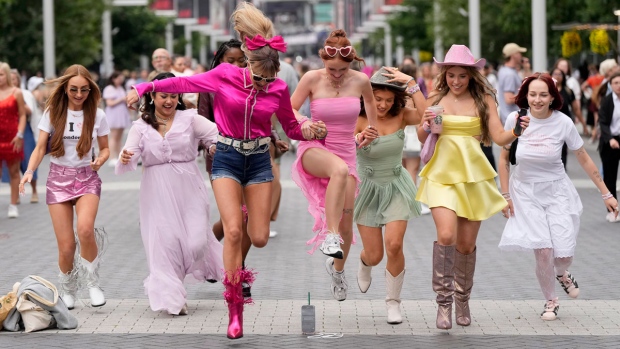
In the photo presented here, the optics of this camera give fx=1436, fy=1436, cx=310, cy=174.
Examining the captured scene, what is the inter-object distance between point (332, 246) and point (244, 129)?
89cm

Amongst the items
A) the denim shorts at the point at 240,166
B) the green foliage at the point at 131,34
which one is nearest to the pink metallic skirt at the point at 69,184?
the denim shorts at the point at 240,166

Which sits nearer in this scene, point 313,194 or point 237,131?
point 237,131

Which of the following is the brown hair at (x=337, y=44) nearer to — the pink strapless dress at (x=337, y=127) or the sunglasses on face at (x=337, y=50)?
the sunglasses on face at (x=337, y=50)

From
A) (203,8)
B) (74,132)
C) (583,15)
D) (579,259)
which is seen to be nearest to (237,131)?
(74,132)

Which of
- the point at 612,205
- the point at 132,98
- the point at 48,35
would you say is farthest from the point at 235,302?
the point at 48,35

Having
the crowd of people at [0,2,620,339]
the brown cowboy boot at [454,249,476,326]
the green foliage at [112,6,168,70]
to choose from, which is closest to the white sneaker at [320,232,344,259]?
the crowd of people at [0,2,620,339]

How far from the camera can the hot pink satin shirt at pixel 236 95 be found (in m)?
8.38

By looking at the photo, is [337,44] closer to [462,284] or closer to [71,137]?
[462,284]

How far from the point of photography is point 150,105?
952cm

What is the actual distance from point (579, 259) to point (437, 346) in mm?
4519

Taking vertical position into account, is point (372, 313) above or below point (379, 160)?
below

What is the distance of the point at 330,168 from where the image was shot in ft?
29.1

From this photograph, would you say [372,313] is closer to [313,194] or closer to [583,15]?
[313,194]

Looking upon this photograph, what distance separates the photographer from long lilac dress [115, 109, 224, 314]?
30.9 ft
